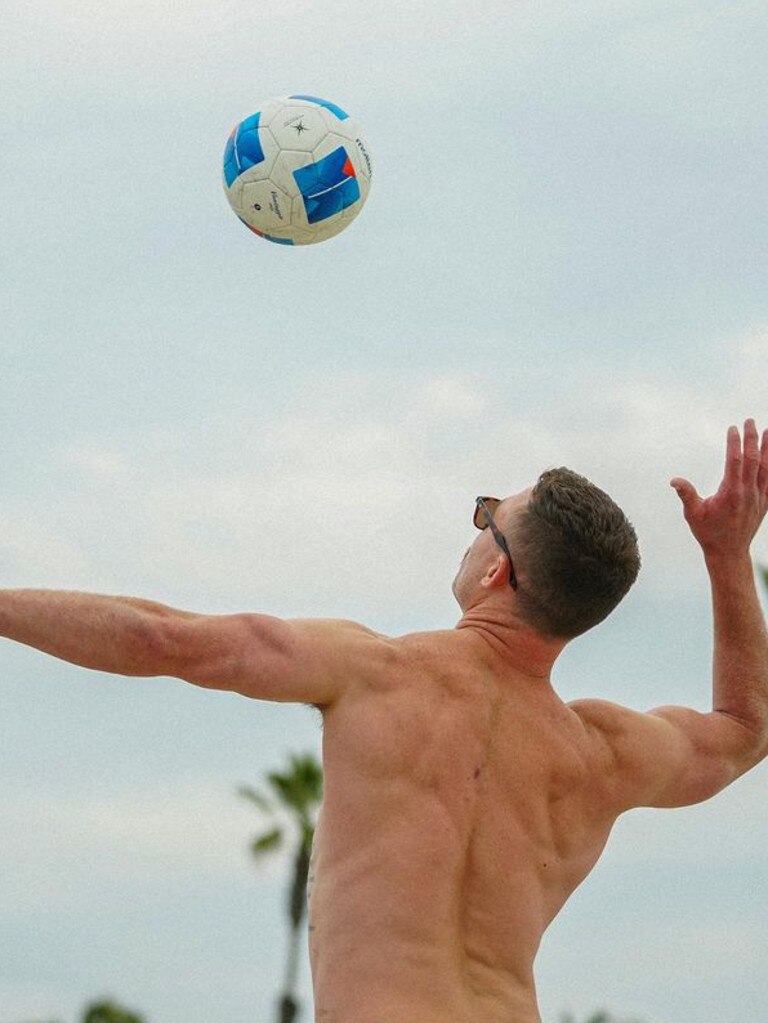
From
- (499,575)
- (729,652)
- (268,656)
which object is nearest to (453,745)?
(499,575)

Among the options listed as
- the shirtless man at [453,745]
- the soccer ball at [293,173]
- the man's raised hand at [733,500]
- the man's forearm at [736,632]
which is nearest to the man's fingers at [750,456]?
the man's raised hand at [733,500]

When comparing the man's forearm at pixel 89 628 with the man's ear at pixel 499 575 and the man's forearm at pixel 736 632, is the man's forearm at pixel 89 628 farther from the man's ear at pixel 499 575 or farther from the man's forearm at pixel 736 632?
the man's forearm at pixel 736 632

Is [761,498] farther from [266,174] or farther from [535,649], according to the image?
[266,174]

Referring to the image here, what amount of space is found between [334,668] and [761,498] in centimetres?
231

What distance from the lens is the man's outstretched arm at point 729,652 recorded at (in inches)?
255

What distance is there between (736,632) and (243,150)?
356cm

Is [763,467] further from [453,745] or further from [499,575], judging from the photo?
[453,745]

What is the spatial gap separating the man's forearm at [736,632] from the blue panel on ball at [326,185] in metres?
2.85

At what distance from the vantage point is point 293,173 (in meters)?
8.69

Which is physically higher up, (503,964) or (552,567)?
(552,567)

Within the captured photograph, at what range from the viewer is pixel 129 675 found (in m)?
4.93

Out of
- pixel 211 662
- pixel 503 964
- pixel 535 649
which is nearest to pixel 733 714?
pixel 535 649

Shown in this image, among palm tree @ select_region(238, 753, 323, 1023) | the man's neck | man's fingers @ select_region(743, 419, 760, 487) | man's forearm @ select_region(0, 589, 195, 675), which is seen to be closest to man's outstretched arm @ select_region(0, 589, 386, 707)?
man's forearm @ select_region(0, 589, 195, 675)

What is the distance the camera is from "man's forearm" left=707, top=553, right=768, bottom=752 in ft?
22.4
